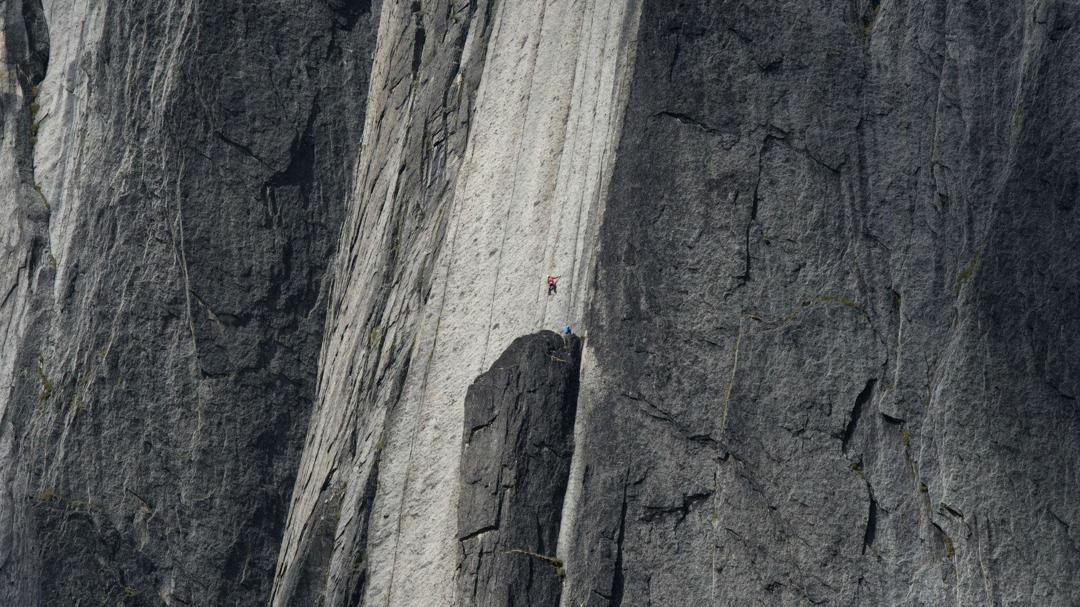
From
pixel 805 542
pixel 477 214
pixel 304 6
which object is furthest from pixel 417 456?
pixel 304 6

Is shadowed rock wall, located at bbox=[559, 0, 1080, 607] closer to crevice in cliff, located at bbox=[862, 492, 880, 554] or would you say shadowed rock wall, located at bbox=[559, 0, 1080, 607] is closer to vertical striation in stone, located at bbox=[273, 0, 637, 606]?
crevice in cliff, located at bbox=[862, 492, 880, 554]

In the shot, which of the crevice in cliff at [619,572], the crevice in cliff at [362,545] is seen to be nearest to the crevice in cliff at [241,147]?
the crevice in cliff at [362,545]

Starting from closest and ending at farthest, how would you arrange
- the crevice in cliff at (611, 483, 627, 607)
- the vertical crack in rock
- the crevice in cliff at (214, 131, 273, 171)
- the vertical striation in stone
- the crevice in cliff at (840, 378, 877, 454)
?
the crevice in cliff at (611, 483, 627, 607) → the vertical crack in rock → the crevice in cliff at (840, 378, 877, 454) → the vertical striation in stone → the crevice in cliff at (214, 131, 273, 171)

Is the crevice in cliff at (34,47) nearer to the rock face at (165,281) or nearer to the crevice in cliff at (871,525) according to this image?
the rock face at (165,281)

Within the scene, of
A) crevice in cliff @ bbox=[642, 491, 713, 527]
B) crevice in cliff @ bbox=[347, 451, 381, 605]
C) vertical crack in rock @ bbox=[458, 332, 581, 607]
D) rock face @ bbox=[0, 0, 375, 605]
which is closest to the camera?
vertical crack in rock @ bbox=[458, 332, 581, 607]

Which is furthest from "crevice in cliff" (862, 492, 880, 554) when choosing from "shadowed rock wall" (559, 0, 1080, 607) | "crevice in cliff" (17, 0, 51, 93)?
"crevice in cliff" (17, 0, 51, 93)

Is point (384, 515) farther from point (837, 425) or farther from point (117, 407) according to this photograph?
point (117, 407)

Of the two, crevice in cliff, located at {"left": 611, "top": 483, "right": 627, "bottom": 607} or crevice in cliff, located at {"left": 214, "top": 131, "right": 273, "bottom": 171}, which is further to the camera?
crevice in cliff, located at {"left": 214, "top": 131, "right": 273, "bottom": 171}
